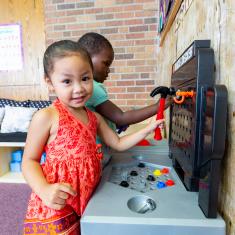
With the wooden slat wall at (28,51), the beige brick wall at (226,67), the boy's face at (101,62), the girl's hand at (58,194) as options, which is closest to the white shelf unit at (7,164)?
the wooden slat wall at (28,51)

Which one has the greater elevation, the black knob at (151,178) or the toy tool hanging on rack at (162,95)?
the toy tool hanging on rack at (162,95)

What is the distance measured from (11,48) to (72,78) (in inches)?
91.7

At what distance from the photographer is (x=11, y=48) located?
248cm

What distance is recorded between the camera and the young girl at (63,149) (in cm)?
49

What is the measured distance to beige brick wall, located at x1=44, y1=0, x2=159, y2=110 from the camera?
2.06 meters

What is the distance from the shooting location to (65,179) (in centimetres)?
52

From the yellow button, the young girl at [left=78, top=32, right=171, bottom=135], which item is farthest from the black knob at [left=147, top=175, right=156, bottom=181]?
the young girl at [left=78, top=32, right=171, bottom=135]

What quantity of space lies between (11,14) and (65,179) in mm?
2508

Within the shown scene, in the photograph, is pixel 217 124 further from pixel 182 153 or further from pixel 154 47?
pixel 154 47

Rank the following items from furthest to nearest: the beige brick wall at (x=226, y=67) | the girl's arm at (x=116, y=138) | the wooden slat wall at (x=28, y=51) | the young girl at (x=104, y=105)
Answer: the wooden slat wall at (x=28, y=51) < the young girl at (x=104, y=105) < the girl's arm at (x=116, y=138) < the beige brick wall at (x=226, y=67)

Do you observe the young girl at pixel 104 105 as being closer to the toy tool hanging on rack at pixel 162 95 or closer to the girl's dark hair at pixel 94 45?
the girl's dark hair at pixel 94 45

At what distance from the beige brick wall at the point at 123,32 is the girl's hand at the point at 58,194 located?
5.74ft

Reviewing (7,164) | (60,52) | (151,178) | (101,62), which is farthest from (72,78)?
(7,164)

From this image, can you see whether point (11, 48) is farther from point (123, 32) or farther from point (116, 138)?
point (116, 138)
